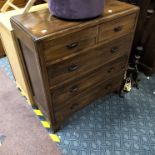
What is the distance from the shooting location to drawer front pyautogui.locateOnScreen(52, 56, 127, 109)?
128 cm

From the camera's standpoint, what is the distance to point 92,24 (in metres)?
1.08

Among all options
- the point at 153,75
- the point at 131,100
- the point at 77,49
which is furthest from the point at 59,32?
the point at 153,75

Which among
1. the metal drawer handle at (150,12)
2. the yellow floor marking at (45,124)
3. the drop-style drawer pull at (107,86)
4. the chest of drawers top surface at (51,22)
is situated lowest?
the yellow floor marking at (45,124)

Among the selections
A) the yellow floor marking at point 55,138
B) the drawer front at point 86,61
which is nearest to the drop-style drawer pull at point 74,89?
the drawer front at point 86,61

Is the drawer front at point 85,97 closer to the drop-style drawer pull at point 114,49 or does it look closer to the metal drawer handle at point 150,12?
the drop-style drawer pull at point 114,49

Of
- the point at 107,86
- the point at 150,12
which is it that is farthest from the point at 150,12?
the point at 107,86

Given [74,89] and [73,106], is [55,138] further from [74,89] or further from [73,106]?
[74,89]

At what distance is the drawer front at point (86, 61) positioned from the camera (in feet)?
3.73

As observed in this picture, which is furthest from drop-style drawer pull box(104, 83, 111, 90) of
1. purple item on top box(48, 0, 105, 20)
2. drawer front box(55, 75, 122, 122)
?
purple item on top box(48, 0, 105, 20)

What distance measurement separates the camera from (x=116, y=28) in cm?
126

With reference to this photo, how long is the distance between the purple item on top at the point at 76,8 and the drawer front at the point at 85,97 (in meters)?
0.67

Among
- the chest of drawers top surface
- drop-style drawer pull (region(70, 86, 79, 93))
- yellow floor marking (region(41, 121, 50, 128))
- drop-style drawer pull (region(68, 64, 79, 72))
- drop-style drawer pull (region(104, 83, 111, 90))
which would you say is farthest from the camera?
drop-style drawer pull (region(104, 83, 111, 90))

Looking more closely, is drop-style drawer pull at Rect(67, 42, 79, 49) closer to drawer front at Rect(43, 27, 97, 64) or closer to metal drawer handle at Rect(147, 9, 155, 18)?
drawer front at Rect(43, 27, 97, 64)

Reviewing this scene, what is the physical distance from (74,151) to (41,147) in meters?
0.28
